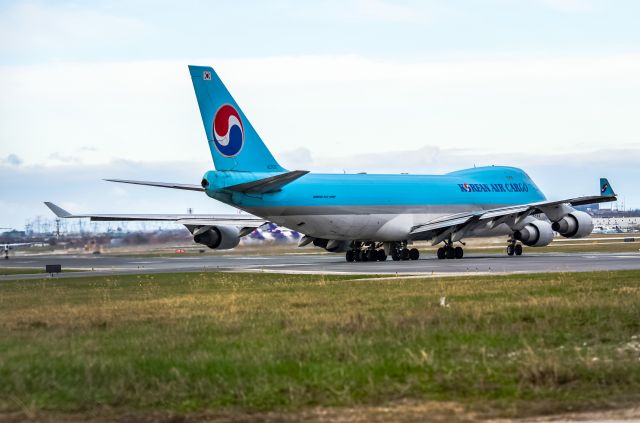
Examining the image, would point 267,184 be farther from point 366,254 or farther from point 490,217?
point 490,217

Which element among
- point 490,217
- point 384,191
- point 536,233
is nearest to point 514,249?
point 536,233

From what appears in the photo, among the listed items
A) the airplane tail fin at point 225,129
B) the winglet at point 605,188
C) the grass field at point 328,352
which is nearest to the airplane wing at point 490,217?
the winglet at point 605,188

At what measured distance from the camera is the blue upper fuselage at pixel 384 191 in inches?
1917

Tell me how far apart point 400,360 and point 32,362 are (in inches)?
212

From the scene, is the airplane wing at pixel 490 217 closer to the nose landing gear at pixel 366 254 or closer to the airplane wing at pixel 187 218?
the nose landing gear at pixel 366 254

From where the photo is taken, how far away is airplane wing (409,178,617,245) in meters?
54.6

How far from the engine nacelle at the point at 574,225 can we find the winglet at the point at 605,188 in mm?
1640

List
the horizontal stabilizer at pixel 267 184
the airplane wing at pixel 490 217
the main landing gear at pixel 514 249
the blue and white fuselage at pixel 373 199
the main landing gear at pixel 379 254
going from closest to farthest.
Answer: the horizontal stabilizer at pixel 267 184 → the blue and white fuselage at pixel 373 199 → the airplane wing at pixel 490 217 → the main landing gear at pixel 379 254 → the main landing gear at pixel 514 249

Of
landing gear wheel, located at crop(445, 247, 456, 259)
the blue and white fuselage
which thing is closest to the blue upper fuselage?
the blue and white fuselage

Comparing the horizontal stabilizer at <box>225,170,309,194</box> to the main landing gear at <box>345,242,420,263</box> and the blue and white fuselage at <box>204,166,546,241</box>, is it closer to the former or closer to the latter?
the blue and white fuselage at <box>204,166,546,241</box>

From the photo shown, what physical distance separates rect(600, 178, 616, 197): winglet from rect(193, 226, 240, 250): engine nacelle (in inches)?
829

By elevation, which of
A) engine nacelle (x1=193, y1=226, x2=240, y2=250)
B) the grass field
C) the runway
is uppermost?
engine nacelle (x1=193, y1=226, x2=240, y2=250)

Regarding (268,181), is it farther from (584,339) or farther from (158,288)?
(584,339)

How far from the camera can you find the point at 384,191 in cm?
5669
